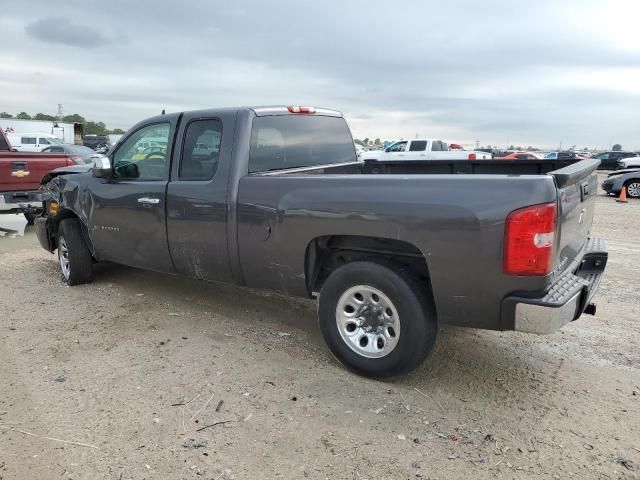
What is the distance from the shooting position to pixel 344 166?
5.18 meters

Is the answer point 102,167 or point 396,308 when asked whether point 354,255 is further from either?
point 102,167

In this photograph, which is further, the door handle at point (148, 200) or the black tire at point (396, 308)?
the door handle at point (148, 200)

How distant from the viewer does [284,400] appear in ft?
11.2

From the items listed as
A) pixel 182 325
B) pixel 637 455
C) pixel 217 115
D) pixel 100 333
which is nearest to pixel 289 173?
pixel 217 115

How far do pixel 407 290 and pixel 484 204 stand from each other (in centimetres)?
74

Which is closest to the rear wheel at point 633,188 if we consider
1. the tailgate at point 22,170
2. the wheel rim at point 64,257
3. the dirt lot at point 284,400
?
the dirt lot at point 284,400

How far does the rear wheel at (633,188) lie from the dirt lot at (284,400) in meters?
14.9

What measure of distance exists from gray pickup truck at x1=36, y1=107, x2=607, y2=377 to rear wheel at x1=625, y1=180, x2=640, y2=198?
15592mm

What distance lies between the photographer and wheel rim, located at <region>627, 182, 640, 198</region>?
58.6ft

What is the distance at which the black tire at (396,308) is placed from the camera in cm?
335

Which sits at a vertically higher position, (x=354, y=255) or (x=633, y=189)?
(x=633, y=189)

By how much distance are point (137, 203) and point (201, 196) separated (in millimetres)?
902

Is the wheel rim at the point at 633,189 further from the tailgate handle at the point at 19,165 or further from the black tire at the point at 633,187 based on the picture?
the tailgate handle at the point at 19,165

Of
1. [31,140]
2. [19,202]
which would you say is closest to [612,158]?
[31,140]
